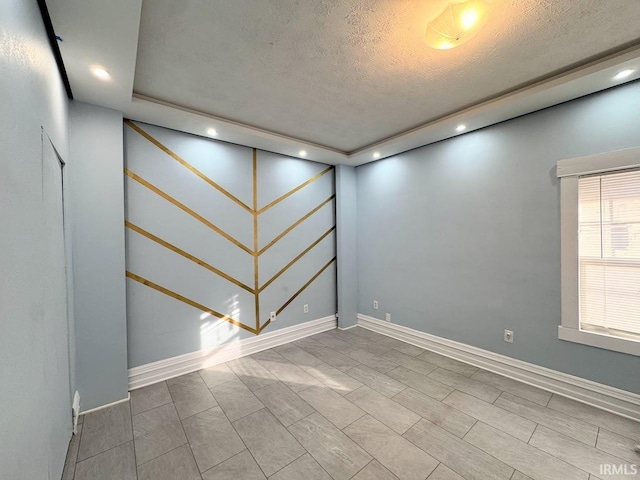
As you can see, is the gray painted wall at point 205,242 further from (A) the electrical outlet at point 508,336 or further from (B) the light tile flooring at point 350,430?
(A) the electrical outlet at point 508,336

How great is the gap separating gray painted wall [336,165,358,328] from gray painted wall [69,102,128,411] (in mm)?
2823

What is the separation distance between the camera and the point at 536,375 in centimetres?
249

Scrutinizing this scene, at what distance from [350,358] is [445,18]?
3229mm

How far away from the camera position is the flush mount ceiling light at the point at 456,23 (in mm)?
1392

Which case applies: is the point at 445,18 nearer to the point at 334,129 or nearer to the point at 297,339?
the point at 334,129

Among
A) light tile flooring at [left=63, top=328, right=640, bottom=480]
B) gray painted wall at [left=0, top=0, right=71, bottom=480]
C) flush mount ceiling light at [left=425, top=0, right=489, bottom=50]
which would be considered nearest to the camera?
gray painted wall at [left=0, top=0, right=71, bottom=480]

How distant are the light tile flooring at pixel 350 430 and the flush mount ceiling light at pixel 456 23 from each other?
2.69 m

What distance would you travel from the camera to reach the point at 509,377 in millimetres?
2646

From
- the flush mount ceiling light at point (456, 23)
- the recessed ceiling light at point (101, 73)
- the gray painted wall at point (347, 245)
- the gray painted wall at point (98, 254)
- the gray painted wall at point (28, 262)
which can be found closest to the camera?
the gray painted wall at point (28, 262)

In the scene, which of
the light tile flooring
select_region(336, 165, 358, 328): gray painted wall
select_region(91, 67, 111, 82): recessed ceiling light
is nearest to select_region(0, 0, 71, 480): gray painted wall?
select_region(91, 67, 111, 82): recessed ceiling light

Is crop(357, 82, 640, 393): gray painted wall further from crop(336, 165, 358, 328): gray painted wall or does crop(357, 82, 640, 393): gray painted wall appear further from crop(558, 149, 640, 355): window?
crop(336, 165, 358, 328): gray painted wall

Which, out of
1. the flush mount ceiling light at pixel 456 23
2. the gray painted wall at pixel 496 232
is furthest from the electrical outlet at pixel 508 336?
the flush mount ceiling light at pixel 456 23

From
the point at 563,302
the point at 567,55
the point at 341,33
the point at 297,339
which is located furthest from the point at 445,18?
the point at 297,339

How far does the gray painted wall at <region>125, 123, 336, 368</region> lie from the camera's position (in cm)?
262
